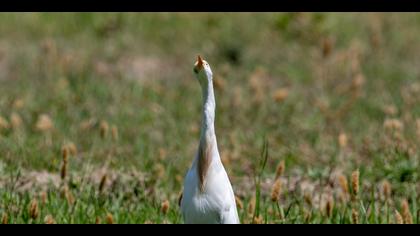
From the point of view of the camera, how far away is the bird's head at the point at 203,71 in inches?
138

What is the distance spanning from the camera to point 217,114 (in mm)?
8328

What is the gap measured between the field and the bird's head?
1040 mm

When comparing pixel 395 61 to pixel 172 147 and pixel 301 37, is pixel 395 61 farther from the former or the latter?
pixel 172 147

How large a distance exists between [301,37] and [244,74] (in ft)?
5.09

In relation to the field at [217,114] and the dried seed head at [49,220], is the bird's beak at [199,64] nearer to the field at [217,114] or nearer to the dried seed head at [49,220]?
the field at [217,114]

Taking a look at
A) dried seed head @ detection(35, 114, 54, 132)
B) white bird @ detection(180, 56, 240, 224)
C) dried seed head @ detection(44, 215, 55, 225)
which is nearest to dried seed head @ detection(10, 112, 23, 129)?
dried seed head @ detection(35, 114, 54, 132)

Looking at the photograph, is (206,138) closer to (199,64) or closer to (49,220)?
(199,64)

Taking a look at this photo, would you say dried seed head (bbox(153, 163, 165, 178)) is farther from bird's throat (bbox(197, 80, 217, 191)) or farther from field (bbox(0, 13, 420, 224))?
bird's throat (bbox(197, 80, 217, 191))

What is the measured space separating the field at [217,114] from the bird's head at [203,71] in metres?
1.04

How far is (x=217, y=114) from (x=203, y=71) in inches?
189

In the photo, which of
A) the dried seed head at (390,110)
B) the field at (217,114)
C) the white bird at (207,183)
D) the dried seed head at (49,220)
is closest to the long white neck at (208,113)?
the white bird at (207,183)

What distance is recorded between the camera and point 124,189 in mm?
5801

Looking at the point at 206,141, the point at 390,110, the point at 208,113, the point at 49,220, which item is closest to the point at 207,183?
the point at 206,141
